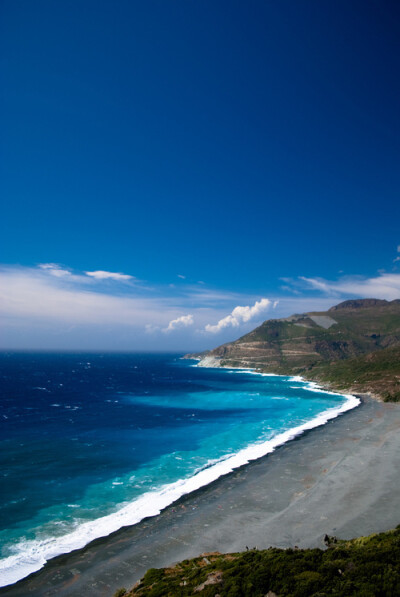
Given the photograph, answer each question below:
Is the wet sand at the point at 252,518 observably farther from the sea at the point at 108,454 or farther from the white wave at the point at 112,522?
the sea at the point at 108,454

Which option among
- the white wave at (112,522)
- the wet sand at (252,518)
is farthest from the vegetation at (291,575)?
the white wave at (112,522)

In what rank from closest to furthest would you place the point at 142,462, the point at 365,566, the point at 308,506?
1. the point at 365,566
2. the point at 308,506
3. the point at 142,462

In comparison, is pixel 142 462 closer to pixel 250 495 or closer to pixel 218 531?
pixel 250 495

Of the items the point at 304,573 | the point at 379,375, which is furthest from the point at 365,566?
the point at 379,375

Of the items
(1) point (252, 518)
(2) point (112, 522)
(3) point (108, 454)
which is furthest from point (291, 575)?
(3) point (108, 454)

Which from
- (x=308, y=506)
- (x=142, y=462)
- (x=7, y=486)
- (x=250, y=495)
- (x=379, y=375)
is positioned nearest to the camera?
(x=308, y=506)

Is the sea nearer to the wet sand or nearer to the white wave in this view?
the white wave

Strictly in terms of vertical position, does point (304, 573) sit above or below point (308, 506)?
above

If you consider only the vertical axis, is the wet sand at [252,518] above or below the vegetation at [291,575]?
below
